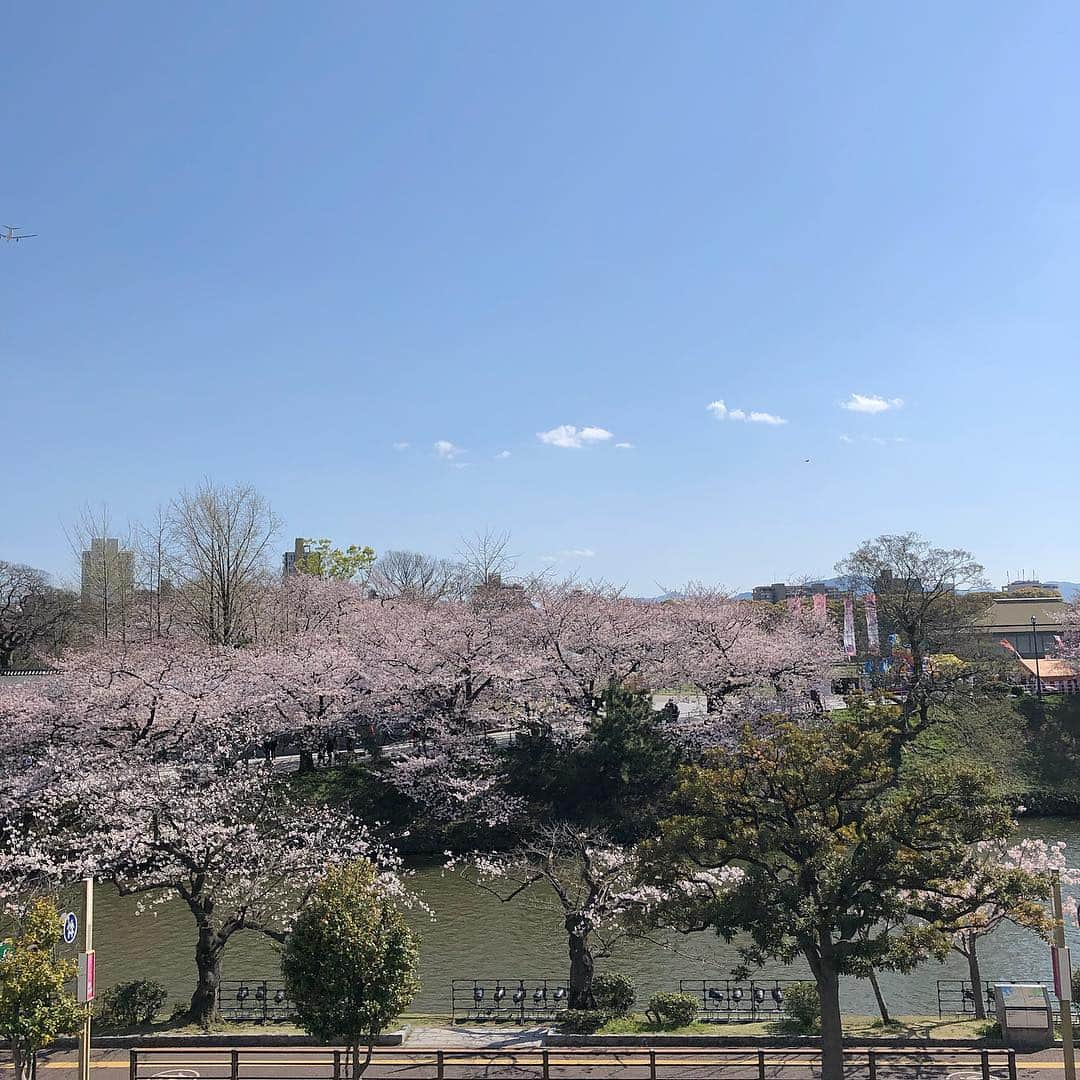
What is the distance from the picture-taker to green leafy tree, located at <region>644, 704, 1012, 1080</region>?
13820 mm

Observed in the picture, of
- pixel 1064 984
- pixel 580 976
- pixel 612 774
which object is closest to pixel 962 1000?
pixel 580 976

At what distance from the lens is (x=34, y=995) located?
1302 centimetres

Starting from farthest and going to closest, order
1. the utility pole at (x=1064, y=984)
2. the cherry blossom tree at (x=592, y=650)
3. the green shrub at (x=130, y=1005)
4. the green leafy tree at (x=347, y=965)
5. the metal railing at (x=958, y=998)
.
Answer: the cherry blossom tree at (x=592, y=650)
the metal railing at (x=958, y=998)
the green shrub at (x=130, y=1005)
the green leafy tree at (x=347, y=965)
the utility pole at (x=1064, y=984)

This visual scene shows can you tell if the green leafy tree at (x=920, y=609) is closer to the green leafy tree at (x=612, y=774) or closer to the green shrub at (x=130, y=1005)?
the green leafy tree at (x=612, y=774)

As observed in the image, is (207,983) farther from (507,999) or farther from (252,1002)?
(507,999)

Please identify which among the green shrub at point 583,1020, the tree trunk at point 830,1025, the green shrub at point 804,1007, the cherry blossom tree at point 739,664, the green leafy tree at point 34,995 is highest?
the cherry blossom tree at point 739,664

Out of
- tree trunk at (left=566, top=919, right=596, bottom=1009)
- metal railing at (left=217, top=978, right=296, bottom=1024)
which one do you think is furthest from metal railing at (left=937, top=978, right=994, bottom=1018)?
metal railing at (left=217, top=978, right=296, bottom=1024)

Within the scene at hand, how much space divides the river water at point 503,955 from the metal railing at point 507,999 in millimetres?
344

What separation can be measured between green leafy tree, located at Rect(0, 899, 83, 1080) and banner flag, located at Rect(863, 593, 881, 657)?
142 feet

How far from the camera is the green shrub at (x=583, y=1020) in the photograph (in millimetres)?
17125

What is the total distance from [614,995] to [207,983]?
853cm

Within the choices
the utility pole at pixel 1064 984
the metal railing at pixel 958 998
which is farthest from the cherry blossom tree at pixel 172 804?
the metal railing at pixel 958 998

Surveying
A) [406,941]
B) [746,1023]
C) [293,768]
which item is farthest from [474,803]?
[406,941]

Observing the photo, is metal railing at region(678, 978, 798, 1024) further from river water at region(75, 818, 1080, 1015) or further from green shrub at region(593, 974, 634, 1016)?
green shrub at region(593, 974, 634, 1016)
